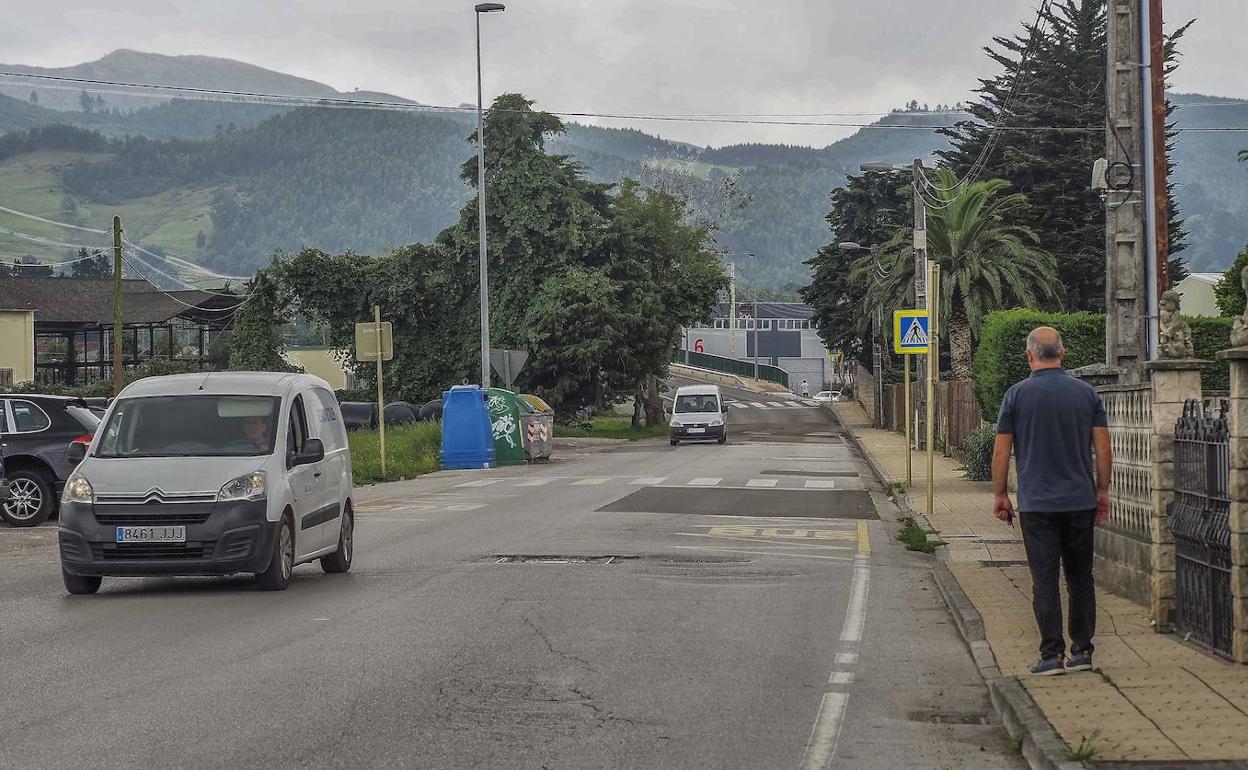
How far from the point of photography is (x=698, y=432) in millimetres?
56188

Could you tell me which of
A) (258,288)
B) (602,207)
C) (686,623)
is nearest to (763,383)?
(602,207)

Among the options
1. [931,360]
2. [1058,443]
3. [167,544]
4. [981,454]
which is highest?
[931,360]

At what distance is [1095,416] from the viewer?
894 centimetres

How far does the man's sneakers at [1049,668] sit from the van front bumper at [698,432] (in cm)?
4725

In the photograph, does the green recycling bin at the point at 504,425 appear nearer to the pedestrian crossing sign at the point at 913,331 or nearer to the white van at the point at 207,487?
the pedestrian crossing sign at the point at 913,331

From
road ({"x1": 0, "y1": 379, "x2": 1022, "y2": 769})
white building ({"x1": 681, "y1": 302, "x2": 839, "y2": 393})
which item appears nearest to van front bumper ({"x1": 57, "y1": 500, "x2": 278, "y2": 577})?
road ({"x1": 0, "y1": 379, "x2": 1022, "y2": 769})

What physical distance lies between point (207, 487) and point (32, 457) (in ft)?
31.6

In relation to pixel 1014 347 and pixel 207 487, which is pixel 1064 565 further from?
pixel 1014 347

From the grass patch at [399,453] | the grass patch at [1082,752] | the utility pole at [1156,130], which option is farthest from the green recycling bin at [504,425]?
the grass patch at [1082,752]

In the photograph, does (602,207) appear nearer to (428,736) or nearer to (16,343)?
(16,343)

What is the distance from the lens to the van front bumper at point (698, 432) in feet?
184

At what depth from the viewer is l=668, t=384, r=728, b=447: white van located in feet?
184

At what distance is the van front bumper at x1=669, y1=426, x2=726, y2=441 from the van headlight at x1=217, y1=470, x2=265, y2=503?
142 ft

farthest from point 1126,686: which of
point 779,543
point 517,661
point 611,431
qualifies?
point 611,431
